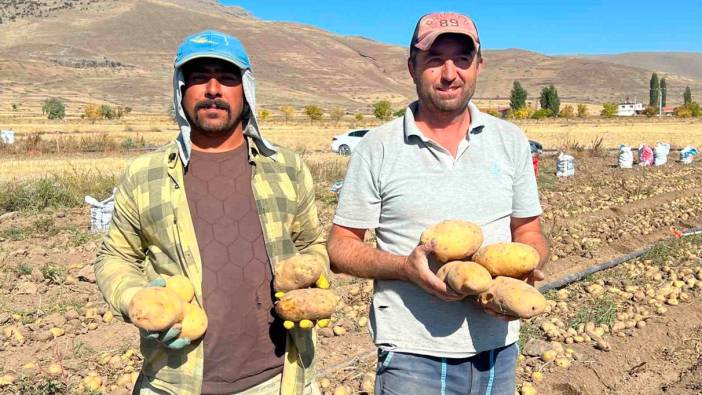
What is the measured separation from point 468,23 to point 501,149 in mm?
455

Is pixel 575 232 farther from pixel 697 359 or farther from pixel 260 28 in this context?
pixel 260 28

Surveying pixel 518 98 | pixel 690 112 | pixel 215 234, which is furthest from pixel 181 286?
pixel 518 98

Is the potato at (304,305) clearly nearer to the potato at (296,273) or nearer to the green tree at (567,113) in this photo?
the potato at (296,273)

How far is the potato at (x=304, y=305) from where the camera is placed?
2.14 meters

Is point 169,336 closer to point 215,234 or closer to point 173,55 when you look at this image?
point 215,234

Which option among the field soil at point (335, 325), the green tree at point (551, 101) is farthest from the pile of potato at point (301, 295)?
the green tree at point (551, 101)

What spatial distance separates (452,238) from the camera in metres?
2.03

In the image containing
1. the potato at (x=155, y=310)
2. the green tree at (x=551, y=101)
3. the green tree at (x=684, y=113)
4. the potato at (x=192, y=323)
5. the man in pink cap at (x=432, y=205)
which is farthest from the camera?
the green tree at (x=551, y=101)

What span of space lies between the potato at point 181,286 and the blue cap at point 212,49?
71cm

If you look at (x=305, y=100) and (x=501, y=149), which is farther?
(x=305, y=100)

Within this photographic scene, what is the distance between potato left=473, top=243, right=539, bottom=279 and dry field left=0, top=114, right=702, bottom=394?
2150 mm

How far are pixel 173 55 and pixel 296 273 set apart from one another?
121 m

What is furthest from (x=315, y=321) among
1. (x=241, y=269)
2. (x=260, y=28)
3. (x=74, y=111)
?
(x=260, y=28)

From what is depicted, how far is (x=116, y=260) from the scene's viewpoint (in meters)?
2.29
